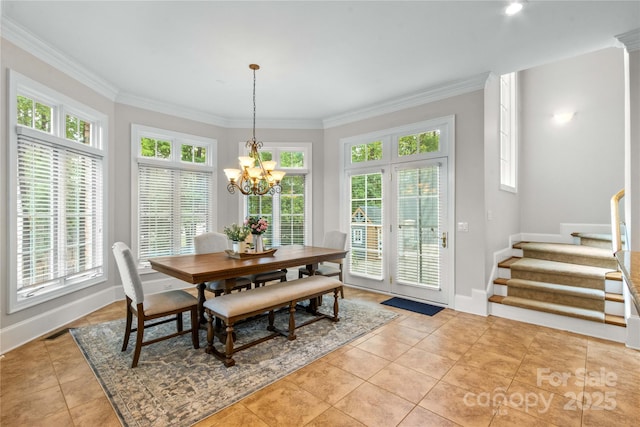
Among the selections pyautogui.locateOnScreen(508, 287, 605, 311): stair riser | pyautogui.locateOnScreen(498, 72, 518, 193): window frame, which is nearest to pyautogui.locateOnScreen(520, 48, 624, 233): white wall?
pyautogui.locateOnScreen(498, 72, 518, 193): window frame

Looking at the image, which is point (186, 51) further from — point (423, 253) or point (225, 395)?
point (423, 253)

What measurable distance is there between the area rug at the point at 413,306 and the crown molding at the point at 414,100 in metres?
2.83

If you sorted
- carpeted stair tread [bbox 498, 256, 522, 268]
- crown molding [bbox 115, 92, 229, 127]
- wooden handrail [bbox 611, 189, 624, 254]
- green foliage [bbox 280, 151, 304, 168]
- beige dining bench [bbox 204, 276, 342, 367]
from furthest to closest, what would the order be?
green foliage [bbox 280, 151, 304, 168] < crown molding [bbox 115, 92, 229, 127] < carpeted stair tread [bbox 498, 256, 522, 268] < wooden handrail [bbox 611, 189, 624, 254] < beige dining bench [bbox 204, 276, 342, 367]

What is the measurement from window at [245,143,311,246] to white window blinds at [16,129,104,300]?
2281mm

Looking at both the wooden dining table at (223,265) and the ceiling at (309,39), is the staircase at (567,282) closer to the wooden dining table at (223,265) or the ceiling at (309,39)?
the wooden dining table at (223,265)

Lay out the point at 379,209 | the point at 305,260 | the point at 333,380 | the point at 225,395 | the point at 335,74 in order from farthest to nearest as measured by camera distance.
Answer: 1. the point at 379,209
2. the point at 335,74
3. the point at 305,260
4. the point at 333,380
5. the point at 225,395

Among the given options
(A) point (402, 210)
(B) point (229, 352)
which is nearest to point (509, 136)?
(A) point (402, 210)

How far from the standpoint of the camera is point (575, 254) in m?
3.89

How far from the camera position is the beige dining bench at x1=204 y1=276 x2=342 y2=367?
249cm

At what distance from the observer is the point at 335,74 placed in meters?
3.62

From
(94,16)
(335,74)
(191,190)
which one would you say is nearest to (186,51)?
(94,16)

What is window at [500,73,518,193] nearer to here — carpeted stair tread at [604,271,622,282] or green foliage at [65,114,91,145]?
carpeted stair tread at [604,271,622,282]

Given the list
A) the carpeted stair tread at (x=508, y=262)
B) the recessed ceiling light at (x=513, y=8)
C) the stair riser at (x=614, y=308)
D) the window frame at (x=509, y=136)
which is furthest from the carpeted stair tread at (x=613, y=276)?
the recessed ceiling light at (x=513, y=8)

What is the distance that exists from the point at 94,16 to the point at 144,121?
2.02m
